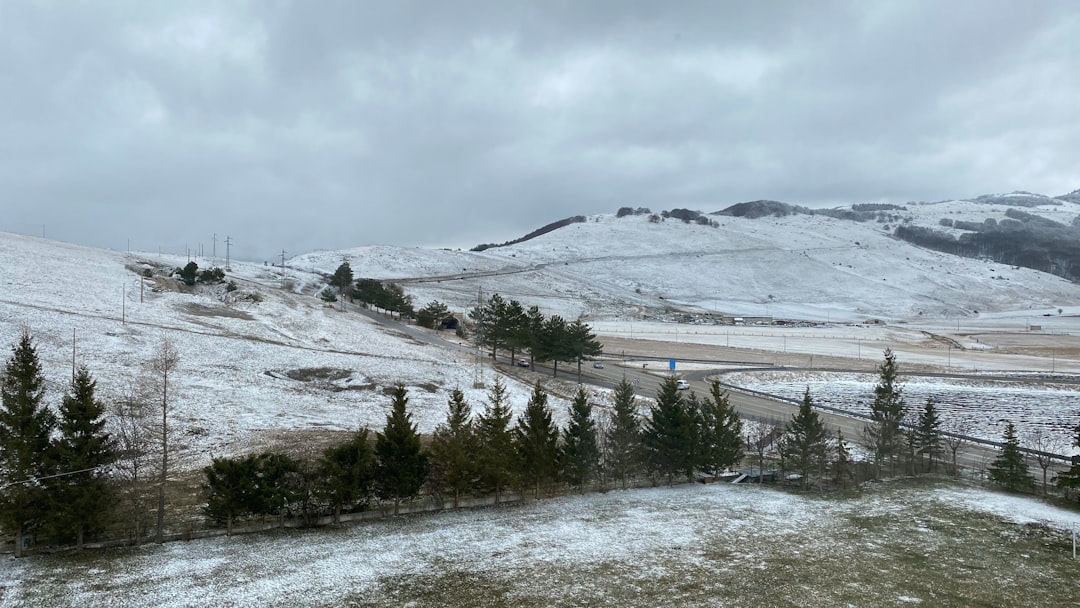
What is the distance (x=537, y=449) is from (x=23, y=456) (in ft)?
76.8

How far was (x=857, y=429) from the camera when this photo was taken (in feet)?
169

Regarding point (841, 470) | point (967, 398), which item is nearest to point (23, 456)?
point (841, 470)

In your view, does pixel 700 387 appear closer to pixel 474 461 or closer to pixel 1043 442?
pixel 1043 442

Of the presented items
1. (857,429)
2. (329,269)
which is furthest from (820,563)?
(329,269)

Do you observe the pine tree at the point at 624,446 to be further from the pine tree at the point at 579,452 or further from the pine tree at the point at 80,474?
the pine tree at the point at 80,474

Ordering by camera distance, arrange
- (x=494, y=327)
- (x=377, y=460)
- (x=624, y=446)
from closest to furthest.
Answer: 1. (x=377, y=460)
2. (x=624, y=446)
3. (x=494, y=327)

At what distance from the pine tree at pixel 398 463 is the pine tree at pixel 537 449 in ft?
20.0

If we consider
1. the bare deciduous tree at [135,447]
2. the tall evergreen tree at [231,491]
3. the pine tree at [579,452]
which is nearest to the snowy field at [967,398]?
the pine tree at [579,452]

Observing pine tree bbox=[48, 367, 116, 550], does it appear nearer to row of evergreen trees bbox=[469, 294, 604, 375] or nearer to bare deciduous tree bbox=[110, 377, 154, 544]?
bare deciduous tree bbox=[110, 377, 154, 544]

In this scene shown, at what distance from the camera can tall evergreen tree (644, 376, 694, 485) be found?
1499 inches

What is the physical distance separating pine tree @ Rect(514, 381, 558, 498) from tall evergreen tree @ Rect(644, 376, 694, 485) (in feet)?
21.9

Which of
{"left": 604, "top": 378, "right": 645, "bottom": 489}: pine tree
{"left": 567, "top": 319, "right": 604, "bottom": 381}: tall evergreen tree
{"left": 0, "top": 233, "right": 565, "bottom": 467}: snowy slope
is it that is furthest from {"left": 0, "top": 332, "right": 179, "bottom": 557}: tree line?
{"left": 567, "top": 319, "right": 604, "bottom": 381}: tall evergreen tree

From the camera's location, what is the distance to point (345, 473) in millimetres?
29828

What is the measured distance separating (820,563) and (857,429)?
31390 mm
